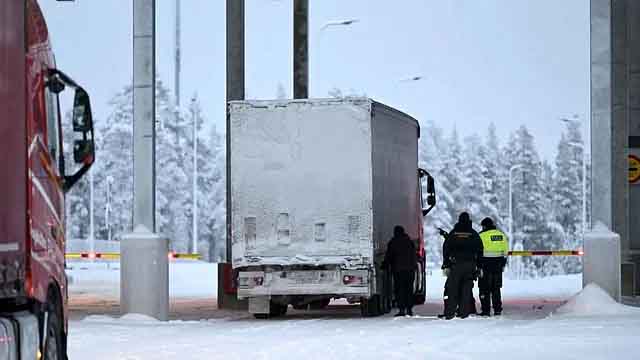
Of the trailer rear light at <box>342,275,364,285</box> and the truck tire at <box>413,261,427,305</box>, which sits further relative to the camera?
the truck tire at <box>413,261,427,305</box>

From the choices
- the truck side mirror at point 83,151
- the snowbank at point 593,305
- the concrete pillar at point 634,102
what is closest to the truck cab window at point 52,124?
the truck side mirror at point 83,151

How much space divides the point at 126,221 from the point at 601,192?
103m

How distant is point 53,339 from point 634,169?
2701 centimetres

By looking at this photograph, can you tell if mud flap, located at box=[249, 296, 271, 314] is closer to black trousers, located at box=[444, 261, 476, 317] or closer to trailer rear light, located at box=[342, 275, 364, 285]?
trailer rear light, located at box=[342, 275, 364, 285]

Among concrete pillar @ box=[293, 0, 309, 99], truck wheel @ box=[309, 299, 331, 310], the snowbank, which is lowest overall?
truck wheel @ box=[309, 299, 331, 310]

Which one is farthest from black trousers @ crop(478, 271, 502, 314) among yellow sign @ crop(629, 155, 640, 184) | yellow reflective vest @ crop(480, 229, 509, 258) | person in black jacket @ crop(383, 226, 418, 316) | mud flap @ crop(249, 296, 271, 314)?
yellow sign @ crop(629, 155, 640, 184)

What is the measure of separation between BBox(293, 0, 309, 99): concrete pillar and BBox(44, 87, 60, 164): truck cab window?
23852 millimetres

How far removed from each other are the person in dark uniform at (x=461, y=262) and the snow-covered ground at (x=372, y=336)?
89 cm

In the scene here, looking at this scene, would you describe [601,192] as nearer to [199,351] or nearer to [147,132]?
[147,132]

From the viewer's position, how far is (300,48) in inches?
1559

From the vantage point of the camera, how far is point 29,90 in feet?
44.9

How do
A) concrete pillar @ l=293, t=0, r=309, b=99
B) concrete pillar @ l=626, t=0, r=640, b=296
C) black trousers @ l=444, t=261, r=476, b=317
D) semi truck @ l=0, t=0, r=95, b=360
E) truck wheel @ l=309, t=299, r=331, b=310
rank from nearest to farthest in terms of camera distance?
semi truck @ l=0, t=0, r=95, b=360 → black trousers @ l=444, t=261, r=476, b=317 → truck wheel @ l=309, t=299, r=331, b=310 → concrete pillar @ l=293, t=0, r=309, b=99 → concrete pillar @ l=626, t=0, r=640, b=296

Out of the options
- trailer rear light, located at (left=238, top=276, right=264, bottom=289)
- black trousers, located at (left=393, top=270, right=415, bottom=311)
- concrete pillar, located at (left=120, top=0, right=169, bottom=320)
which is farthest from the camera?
black trousers, located at (left=393, top=270, right=415, bottom=311)

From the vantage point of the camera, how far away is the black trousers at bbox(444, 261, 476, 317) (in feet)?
96.0
